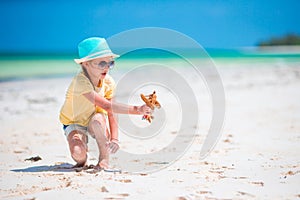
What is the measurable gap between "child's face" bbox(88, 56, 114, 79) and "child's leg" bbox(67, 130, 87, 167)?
1.49 ft

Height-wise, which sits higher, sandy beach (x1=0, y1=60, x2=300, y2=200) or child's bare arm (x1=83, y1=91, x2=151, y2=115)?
child's bare arm (x1=83, y1=91, x2=151, y2=115)

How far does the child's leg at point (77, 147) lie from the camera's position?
3.07 meters

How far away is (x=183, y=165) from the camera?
317cm

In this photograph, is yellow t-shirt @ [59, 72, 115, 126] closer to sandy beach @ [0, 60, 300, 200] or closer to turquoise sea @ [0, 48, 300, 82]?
sandy beach @ [0, 60, 300, 200]

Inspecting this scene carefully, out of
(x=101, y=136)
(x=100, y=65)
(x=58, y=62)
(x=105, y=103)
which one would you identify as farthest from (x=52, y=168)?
(x=58, y=62)

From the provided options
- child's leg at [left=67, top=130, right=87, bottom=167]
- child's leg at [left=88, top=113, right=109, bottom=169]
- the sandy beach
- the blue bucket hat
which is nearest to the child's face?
the blue bucket hat

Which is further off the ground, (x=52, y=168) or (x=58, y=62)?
(x=58, y=62)

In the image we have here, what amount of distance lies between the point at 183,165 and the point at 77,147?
0.77 meters

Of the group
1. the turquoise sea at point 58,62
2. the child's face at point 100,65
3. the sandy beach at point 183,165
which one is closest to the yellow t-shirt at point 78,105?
the child's face at point 100,65

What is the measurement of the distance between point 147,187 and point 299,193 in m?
0.85

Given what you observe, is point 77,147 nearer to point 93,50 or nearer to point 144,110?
point 144,110

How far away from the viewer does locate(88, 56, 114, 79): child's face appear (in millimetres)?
3025

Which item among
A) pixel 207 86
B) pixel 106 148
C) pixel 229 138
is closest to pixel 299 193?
pixel 106 148

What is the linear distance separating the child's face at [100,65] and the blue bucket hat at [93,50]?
0.17 ft
